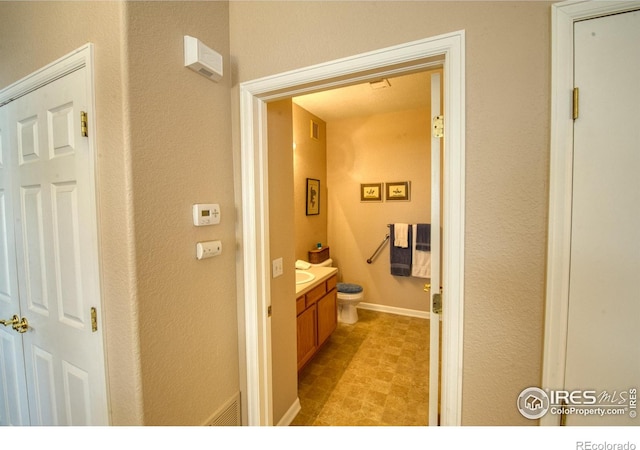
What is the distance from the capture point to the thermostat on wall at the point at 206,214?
1061 millimetres

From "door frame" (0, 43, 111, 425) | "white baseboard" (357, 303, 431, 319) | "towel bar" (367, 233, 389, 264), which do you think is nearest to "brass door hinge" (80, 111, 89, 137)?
"door frame" (0, 43, 111, 425)

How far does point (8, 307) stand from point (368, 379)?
94.1 inches

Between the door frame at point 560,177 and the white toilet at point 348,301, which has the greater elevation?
the door frame at point 560,177

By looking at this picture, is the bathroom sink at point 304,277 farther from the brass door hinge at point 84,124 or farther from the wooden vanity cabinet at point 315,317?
the brass door hinge at point 84,124

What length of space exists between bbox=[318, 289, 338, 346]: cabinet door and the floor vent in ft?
3.73

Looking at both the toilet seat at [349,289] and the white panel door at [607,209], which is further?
the toilet seat at [349,289]

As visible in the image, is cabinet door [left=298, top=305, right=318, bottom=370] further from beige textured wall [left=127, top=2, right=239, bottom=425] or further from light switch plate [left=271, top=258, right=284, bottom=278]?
beige textured wall [left=127, top=2, right=239, bottom=425]

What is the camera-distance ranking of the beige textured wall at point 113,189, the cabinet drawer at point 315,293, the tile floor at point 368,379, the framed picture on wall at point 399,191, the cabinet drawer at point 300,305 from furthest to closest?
the framed picture on wall at point 399,191 < the cabinet drawer at point 315,293 < the cabinet drawer at point 300,305 < the tile floor at point 368,379 < the beige textured wall at point 113,189

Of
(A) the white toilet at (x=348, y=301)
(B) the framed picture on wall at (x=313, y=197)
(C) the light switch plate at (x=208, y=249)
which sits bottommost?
(A) the white toilet at (x=348, y=301)

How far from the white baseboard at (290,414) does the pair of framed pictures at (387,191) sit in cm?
254

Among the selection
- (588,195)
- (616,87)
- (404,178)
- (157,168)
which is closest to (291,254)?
(157,168)

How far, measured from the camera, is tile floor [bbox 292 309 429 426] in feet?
5.87

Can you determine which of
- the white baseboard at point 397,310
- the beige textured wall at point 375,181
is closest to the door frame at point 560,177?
the beige textured wall at point 375,181

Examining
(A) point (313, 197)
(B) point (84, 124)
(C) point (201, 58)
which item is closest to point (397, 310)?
(A) point (313, 197)
